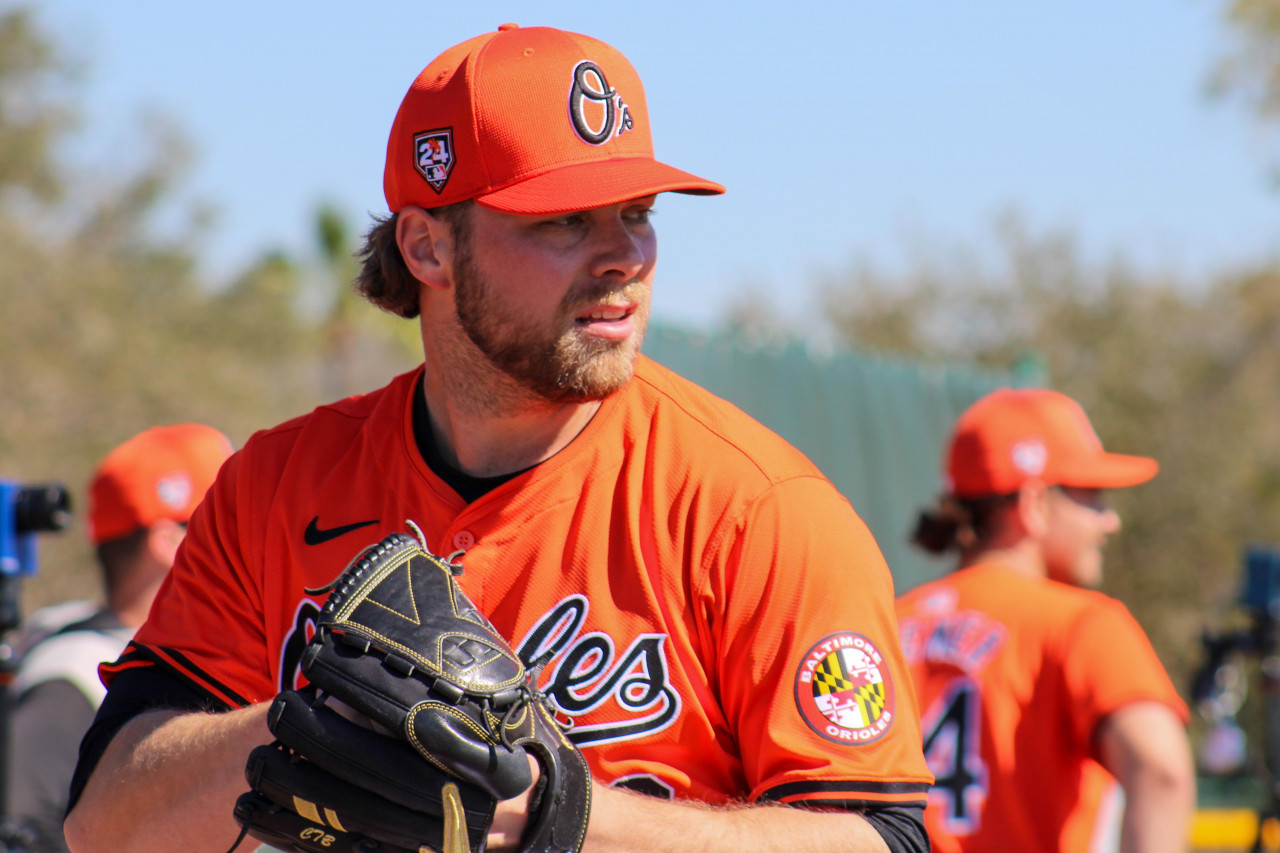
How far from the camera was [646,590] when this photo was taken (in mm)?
2148

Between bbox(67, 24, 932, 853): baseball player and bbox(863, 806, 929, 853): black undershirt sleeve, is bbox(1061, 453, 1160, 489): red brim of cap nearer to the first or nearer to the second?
bbox(67, 24, 932, 853): baseball player

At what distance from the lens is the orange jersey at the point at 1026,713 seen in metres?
3.60

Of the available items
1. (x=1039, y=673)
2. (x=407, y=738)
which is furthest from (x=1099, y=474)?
(x=407, y=738)

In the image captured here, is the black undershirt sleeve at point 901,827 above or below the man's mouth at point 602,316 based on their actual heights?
below

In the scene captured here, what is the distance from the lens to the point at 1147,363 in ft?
67.6

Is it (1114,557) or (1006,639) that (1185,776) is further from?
(1114,557)

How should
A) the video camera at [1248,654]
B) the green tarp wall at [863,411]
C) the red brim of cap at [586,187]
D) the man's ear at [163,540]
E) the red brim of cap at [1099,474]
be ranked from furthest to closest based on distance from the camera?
the green tarp wall at [863,411] → the video camera at [1248,654] → the man's ear at [163,540] → the red brim of cap at [1099,474] → the red brim of cap at [586,187]

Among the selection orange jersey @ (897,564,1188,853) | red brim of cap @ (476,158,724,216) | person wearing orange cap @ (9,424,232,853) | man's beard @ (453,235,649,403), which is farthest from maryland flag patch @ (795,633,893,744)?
person wearing orange cap @ (9,424,232,853)

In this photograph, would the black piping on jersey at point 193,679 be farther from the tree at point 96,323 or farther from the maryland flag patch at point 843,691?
the tree at point 96,323

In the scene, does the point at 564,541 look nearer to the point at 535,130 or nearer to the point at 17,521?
the point at 535,130

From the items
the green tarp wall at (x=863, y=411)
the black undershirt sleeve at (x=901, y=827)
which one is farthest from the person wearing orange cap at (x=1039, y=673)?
the green tarp wall at (x=863, y=411)

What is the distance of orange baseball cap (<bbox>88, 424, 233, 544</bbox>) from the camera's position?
449 cm

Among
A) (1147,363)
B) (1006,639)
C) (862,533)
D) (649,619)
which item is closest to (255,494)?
(649,619)

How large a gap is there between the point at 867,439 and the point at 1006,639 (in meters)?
3.01
